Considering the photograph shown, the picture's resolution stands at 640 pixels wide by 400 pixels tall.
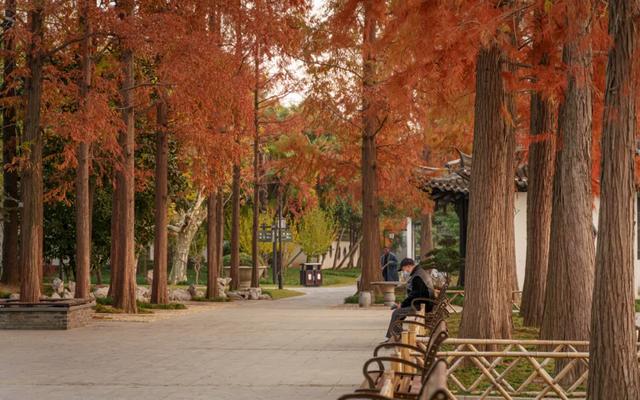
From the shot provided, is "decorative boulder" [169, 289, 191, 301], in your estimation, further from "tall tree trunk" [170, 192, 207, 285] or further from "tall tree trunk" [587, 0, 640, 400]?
"tall tree trunk" [587, 0, 640, 400]

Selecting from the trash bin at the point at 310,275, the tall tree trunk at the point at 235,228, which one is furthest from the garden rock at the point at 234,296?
the trash bin at the point at 310,275

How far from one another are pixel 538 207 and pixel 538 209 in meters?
0.04

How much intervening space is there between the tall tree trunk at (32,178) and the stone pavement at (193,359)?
1407mm

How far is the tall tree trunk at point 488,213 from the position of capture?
1650 cm

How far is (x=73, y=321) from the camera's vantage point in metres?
25.7

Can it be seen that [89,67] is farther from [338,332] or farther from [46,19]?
[338,332]

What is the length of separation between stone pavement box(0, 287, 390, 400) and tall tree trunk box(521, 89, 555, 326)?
125 inches

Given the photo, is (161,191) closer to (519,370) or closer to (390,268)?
(390,268)

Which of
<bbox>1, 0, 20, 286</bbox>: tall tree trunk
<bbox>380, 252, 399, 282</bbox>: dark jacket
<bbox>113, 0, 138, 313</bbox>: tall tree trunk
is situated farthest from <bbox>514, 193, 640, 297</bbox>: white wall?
<bbox>1, 0, 20, 286</bbox>: tall tree trunk

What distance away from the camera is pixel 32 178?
25.1 meters

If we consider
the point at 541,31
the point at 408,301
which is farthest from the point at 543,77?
the point at 408,301

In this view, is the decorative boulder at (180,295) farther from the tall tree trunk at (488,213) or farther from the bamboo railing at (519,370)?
the tall tree trunk at (488,213)

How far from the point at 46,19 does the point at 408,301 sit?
44.1 ft

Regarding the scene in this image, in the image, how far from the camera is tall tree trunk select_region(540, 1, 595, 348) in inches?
610
